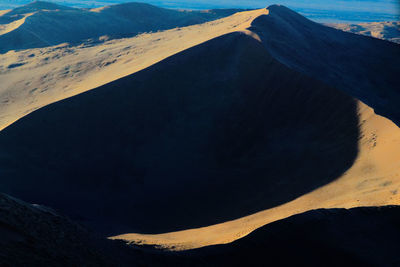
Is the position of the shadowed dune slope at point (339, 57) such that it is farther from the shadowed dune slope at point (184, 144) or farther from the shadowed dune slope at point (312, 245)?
the shadowed dune slope at point (312, 245)

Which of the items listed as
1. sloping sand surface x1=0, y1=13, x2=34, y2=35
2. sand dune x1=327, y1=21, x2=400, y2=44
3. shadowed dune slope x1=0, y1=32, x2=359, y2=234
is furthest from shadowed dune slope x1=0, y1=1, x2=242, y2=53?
shadowed dune slope x1=0, y1=32, x2=359, y2=234

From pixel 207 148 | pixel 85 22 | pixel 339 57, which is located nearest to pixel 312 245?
pixel 207 148

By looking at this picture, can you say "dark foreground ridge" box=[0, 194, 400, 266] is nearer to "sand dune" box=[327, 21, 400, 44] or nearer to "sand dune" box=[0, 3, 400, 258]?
"sand dune" box=[0, 3, 400, 258]

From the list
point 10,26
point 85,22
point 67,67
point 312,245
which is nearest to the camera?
point 312,245

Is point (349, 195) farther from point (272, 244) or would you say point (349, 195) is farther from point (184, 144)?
point (184, 144)

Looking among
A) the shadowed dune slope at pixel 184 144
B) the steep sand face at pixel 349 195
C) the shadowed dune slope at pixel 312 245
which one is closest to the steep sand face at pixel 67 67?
the shadowed dune slope at pixel 184 144

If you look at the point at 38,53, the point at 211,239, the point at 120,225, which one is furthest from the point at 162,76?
the point at 38,53
